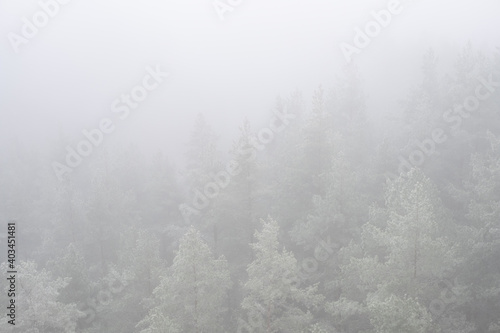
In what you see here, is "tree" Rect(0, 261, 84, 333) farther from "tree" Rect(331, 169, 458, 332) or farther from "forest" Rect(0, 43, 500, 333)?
"tree" Rect(331, 169, 458, 332)

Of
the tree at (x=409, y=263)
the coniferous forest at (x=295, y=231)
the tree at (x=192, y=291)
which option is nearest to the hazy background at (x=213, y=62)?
the coniferous forest at (x=295, y=231)

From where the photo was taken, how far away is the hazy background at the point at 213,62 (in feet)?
213

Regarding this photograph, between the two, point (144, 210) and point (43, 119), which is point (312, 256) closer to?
point (144, 210)

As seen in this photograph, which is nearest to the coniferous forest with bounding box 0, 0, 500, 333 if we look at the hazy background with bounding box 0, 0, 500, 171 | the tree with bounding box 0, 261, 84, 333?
the tree with bounding box 0, 261, 84, 333

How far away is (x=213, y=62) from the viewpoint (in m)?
95.1

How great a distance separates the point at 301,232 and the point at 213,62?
81.2m

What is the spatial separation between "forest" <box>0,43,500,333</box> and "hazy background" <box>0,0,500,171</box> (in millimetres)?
17627

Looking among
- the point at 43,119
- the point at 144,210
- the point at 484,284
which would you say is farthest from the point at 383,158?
the point at 43,119

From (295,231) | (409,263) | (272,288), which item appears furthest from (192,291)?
(409,263)

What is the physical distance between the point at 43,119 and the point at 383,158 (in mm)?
81073

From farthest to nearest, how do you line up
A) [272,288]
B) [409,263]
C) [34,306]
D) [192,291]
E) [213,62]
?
[213,62] < [192,291] < [34,306] < [272,288] < [409,263]

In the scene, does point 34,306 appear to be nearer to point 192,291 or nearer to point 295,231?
point 192,291

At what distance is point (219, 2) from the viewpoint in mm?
129875

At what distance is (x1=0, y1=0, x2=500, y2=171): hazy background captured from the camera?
213 ft
